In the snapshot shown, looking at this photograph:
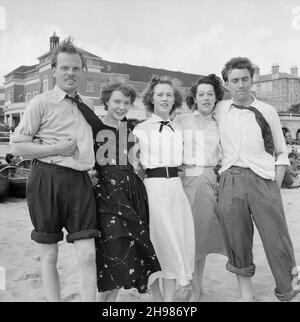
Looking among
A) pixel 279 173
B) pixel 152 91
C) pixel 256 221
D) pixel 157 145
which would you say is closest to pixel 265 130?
pixel 279 173

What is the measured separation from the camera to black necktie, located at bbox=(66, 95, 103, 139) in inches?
96.3

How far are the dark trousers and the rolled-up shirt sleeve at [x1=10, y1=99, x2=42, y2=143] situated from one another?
143 cm

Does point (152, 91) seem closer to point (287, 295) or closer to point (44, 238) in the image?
point (44, 238)

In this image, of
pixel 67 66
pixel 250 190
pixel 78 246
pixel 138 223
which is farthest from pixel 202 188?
pixel 67 66

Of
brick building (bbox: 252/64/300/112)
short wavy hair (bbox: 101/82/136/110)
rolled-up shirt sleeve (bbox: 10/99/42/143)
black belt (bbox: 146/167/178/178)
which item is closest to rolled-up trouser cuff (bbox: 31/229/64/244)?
rolled-up shirt sleeve (bbox: 10/99/42/143)

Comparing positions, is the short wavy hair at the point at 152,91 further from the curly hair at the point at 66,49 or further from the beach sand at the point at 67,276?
the beach sand at the point at 67,276

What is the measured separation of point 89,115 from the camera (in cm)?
246

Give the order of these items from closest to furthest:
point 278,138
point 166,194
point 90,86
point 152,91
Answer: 1. point 166,194
2. point 278,138
3. point 152,91
4. point 90,86

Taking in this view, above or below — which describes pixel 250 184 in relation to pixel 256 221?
above

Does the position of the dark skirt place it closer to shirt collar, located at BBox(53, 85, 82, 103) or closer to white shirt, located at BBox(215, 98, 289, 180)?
shirt collar, located at BBox(53, 85, 82, 103)

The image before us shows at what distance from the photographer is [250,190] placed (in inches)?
104

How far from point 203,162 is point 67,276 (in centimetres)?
182

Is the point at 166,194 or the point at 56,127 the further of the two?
the point at 166,194

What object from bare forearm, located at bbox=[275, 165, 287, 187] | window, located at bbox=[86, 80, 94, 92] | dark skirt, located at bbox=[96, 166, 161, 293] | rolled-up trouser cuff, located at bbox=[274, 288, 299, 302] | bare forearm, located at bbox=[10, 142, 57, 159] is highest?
window, located at bbox=[86, 80, 94, 92]
